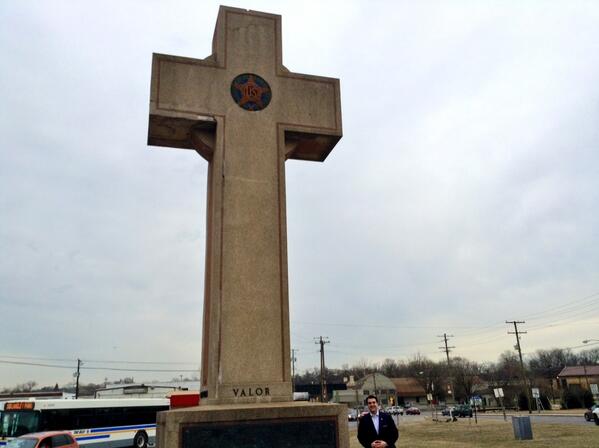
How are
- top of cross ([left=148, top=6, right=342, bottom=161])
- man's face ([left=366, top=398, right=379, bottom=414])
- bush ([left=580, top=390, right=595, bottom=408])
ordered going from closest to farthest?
man's face ([left=366, top=398, right=379, bottom=414])
top of cross ([left=148, top=6, right=342, bottom=161])
bush ([left=580, top=390, right=595, bottom=408])

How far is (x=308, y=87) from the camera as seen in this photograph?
806cm

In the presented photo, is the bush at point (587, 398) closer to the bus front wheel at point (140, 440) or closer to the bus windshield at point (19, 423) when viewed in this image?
the bus front wheel at point (140, 440)

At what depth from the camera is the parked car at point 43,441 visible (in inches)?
699

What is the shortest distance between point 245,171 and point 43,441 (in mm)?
16233

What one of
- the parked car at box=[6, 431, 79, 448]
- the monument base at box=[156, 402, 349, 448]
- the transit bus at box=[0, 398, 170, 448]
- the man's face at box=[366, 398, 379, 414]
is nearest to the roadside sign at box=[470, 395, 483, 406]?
the transit bus at box=[0, 398, 170, 448]

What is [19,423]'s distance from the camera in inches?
900

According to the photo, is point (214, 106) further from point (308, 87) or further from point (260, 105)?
point (308, 87)

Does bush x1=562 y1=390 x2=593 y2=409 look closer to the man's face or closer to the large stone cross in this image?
the large stone cross

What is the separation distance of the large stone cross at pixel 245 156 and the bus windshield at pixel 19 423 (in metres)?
20.6

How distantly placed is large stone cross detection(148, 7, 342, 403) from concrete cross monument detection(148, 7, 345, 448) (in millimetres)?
14

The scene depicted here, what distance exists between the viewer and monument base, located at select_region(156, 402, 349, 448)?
529cm

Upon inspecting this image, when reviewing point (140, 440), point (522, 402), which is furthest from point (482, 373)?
point (140, 440)

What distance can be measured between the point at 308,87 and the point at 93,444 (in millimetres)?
24424

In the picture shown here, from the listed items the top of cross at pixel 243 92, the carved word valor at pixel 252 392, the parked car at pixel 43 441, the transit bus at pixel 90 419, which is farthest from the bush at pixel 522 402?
the carved word valor at pixel 252 392
